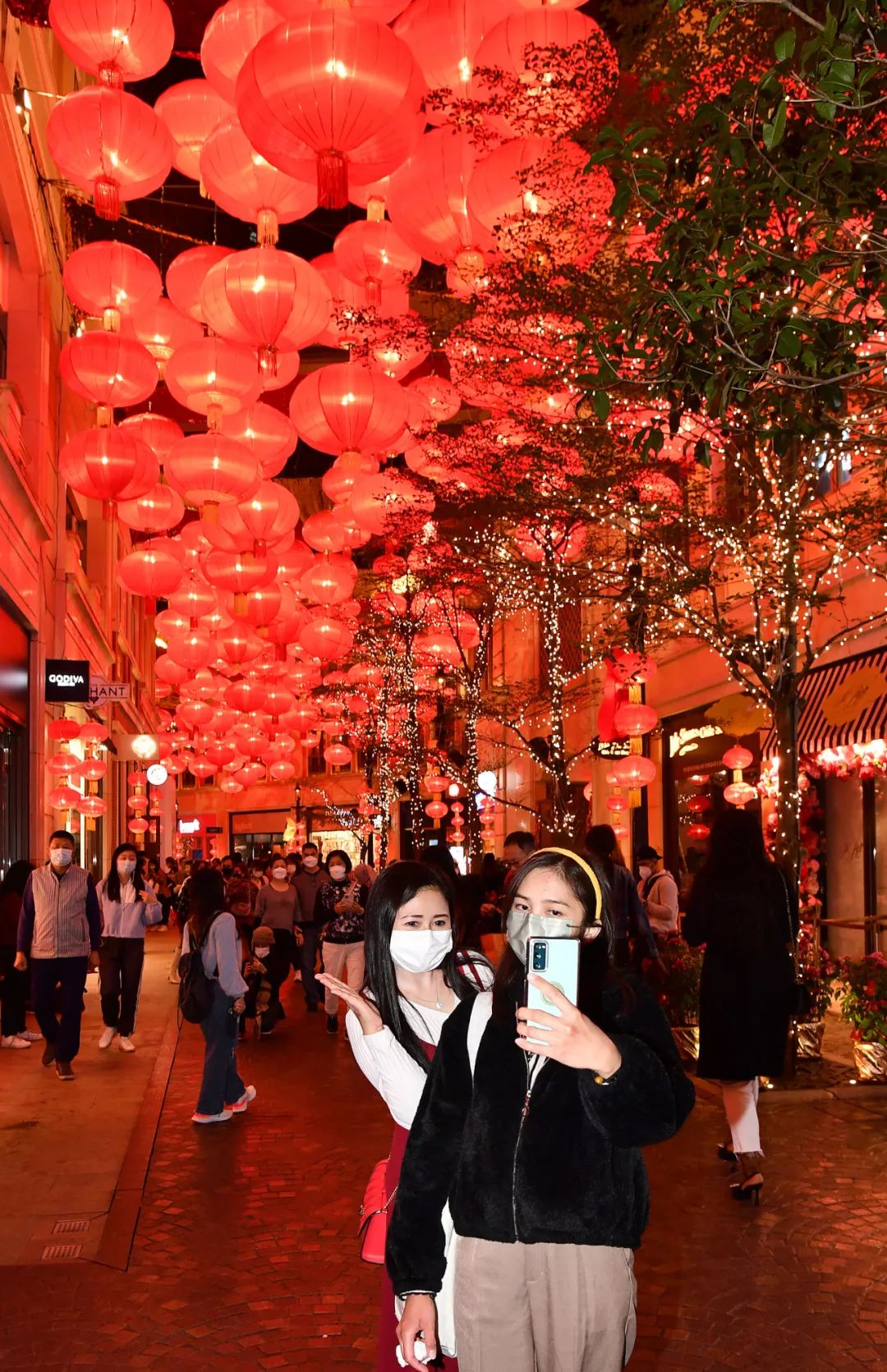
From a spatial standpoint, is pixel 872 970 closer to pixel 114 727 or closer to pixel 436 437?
pixel 436 437

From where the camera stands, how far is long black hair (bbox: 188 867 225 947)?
10.1 meters

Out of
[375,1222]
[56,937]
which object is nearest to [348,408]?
[56,937]

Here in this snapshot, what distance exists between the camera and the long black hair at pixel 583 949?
9.93 feet

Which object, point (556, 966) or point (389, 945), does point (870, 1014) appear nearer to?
point (389, 945)

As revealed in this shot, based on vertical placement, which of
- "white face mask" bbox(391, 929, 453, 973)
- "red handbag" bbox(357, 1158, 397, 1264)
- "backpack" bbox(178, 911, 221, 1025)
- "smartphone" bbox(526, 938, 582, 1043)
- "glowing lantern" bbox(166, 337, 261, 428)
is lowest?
"backpack" bbox(178, 911, 221, 1025)

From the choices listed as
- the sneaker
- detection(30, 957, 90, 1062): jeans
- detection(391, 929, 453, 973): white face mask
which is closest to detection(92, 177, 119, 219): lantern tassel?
the sneaker

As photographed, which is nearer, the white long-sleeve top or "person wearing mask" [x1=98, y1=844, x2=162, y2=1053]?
the white long-sleeve top

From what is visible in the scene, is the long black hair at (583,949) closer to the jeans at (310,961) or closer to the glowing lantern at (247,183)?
the glowing lantern at (247,183)

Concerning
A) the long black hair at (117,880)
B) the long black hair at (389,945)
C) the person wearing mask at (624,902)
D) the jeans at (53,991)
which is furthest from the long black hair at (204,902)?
the long black hair at (389,945)

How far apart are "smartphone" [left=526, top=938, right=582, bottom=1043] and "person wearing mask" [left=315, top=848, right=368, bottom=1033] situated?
1041 centimetres

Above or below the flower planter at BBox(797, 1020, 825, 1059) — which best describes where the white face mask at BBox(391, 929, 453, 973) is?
above

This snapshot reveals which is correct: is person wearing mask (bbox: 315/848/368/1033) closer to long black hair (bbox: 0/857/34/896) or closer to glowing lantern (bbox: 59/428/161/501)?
long black hair (bbox: 0/857/34/896)

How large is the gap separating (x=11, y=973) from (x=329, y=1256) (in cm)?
795

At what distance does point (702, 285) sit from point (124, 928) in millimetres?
10905
